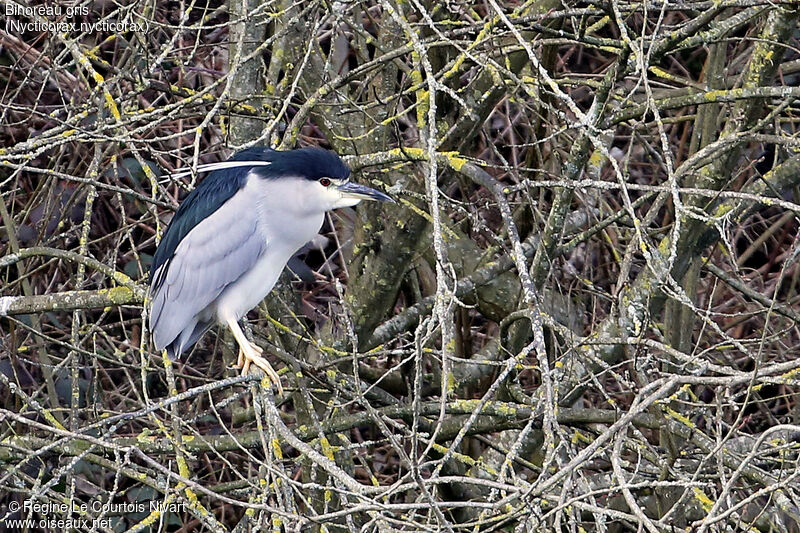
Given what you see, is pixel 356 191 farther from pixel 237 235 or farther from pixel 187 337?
pixel 187 337

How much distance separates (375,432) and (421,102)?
76.3 inches

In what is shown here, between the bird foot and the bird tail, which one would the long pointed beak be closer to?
the bird foot

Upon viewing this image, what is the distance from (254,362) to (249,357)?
0.08 feet

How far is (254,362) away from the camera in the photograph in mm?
2990

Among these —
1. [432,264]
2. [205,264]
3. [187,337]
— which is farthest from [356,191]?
[432,264]

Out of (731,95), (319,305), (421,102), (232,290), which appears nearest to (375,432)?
(319,305)

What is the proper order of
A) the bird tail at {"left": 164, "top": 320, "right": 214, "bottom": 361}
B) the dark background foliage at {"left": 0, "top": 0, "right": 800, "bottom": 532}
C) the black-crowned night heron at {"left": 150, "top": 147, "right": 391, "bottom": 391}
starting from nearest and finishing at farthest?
the dark background foliage at {"left": 0, "top": 0, "right": 800, "bottom": 532}
the black-crowned night heron at {"left": 150, "top": 147, "right": 391, "bottom": 391}
the bird tail at {"left": 164, "top": 320, "right": 214, "bottom": 361}

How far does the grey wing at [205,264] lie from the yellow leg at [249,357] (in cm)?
13

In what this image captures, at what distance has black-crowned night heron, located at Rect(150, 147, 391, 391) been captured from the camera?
9.92 ft
